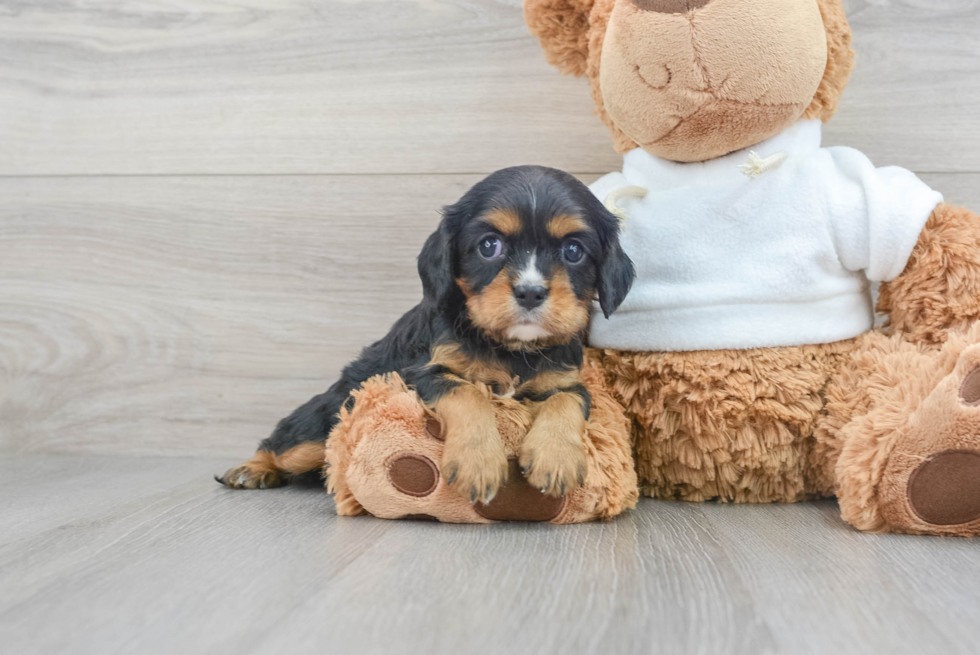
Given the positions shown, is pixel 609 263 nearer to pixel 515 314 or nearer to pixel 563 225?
pixel 563 225

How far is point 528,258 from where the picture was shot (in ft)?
5.14

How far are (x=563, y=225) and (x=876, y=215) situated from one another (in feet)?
2.27

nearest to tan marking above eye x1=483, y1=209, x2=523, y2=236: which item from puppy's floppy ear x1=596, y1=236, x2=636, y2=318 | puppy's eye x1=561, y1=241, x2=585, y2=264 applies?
puppy's eye x1=561, y1=241, x2=585, y2=264

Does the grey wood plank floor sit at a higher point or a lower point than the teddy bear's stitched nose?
lower

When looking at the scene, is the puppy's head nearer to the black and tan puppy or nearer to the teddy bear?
the black and tan puppy

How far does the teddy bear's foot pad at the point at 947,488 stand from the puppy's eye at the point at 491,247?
2.86 feet

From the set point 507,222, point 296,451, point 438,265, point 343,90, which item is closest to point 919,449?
point 507,222

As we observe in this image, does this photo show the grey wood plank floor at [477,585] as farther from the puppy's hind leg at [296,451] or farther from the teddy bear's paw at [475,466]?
the puppy's hind leg at [296,451]

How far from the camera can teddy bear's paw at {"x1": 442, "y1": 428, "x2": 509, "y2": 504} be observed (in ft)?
4.91

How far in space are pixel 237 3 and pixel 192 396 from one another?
49.0 inches

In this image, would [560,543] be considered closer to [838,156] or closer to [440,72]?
[838,156]

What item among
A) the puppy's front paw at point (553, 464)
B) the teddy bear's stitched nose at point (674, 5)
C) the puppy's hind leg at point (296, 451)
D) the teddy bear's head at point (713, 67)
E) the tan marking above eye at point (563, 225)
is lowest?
the puppy's hind leg at point (296, 451)

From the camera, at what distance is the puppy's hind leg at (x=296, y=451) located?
6.75ft

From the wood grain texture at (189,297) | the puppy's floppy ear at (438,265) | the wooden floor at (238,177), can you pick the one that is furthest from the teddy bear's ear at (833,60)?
the wood grain texture at (189,297)
